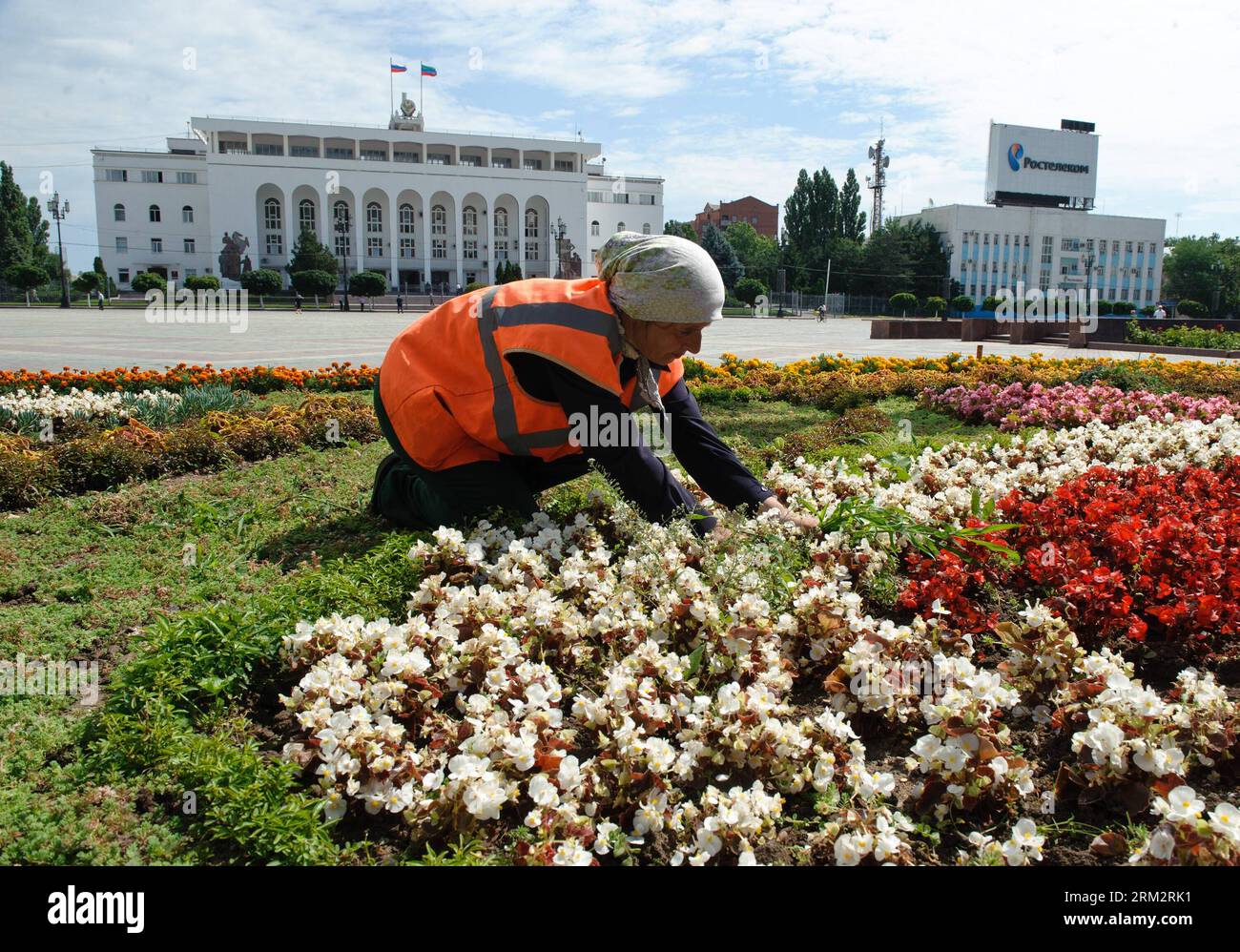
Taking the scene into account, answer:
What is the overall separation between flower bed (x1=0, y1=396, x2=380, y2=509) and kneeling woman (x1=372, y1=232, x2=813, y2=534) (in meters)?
2.02

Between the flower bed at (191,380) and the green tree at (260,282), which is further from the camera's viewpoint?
the green tree at (260,282)

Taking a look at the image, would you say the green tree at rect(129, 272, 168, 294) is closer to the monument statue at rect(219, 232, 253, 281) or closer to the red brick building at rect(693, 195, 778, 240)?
the monument statue at rect(219, 232, 253, 281)

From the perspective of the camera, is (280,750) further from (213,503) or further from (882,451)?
(882,451)

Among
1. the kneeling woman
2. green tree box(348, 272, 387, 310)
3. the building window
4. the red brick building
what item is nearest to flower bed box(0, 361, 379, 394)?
the kneeling woman

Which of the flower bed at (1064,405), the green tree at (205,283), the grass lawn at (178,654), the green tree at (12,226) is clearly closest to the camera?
the grass lawn at (178,654)

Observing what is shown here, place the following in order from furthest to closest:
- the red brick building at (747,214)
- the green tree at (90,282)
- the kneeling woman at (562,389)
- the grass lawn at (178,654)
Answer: the red brick building at (747,214)
the green tree at (90,282)
the kneeling woman at (562,389)
the grass lawn at (178,654)

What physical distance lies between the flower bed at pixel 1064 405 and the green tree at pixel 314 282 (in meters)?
43.6

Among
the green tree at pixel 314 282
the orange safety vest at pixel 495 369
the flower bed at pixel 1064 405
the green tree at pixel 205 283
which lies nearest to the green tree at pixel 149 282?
the green tree at pixel 205 283

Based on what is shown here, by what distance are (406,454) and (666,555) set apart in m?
1.10

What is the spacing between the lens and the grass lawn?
1807 millimetres

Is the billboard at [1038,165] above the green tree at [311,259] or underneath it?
above

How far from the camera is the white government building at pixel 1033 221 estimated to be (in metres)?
68.7

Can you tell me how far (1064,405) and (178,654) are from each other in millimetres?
5518

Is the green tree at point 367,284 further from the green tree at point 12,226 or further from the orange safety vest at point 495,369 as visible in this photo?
the orange safety vest at point 495,369
